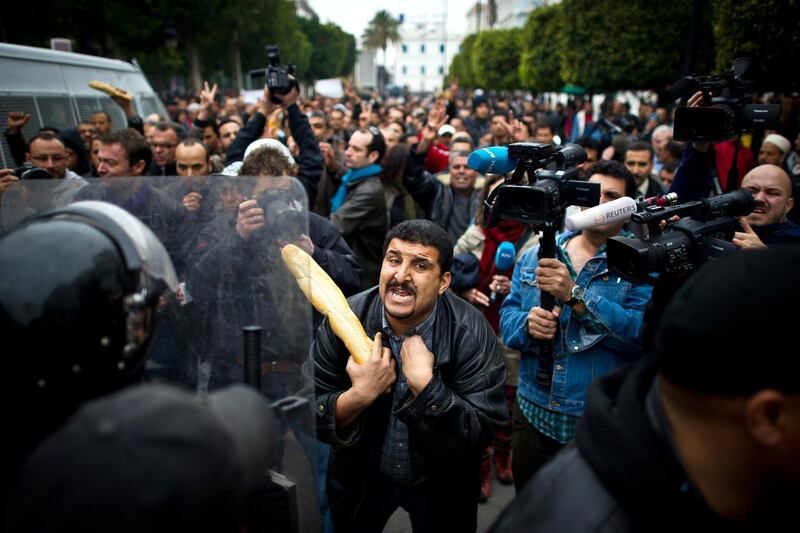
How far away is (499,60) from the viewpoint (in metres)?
33.3

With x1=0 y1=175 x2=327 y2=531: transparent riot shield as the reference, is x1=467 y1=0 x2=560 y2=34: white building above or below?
above

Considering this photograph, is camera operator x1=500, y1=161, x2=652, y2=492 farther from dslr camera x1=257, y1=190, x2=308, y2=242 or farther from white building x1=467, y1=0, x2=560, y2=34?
white building x1=467, y1=0, x2=560, y2=34

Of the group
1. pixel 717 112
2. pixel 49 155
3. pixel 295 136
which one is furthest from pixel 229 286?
pixel 295 136

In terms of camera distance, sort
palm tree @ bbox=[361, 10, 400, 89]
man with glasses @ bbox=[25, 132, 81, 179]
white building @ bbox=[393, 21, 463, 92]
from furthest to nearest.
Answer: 1. white building @ bbox=[393, 21, 463, 92]
2. palm tree @ bbox=[361, 10, 400, 89]
3. man with glasses @ bbox=[25, 132, 81, 179]

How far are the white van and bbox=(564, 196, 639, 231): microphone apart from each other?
5215 millimetres

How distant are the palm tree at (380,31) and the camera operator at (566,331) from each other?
104m

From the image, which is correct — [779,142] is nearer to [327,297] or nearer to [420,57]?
[327,297]

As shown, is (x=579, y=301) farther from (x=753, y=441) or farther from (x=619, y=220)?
(x=753, y=441)

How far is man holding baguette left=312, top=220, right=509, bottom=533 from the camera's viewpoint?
83.9 inches

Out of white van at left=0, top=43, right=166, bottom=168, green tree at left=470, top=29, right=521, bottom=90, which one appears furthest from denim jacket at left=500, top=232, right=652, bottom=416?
green tree at left=470, top=29, right=521, bottom=90

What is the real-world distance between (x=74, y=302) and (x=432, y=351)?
1.53 m

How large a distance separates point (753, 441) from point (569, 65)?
1613 centimetres

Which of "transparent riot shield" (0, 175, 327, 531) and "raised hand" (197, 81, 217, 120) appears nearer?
"transparent riot shield" (0, 175, 327, 531)

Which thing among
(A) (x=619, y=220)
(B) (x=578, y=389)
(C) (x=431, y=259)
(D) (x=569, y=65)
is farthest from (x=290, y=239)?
(D) (x=569, y=65)
